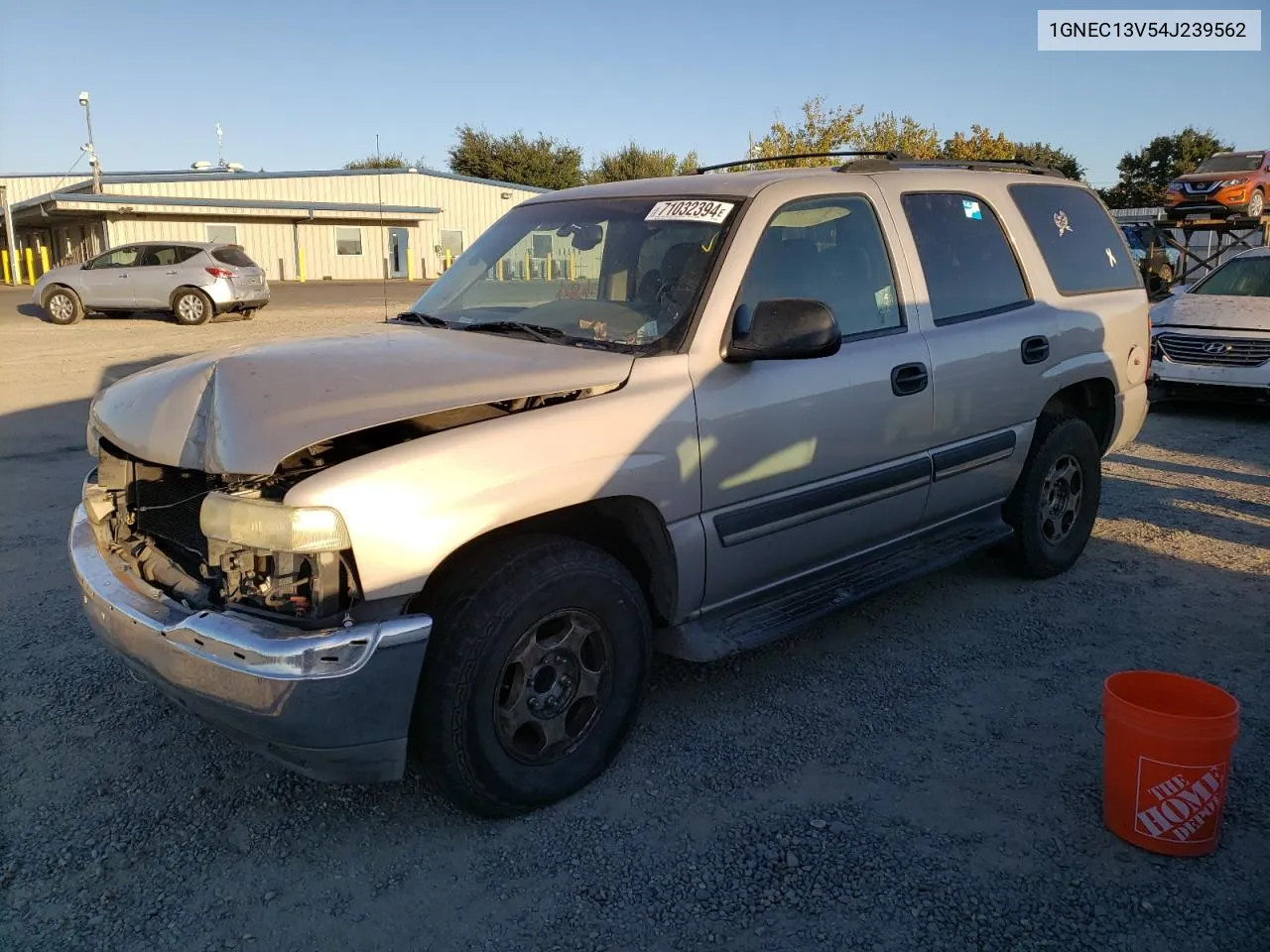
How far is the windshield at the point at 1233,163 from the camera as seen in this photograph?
20.5 metres

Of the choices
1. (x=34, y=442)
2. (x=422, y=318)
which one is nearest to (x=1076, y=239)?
(x=422, y=318)

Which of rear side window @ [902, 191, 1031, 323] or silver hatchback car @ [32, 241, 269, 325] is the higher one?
silver hatchback car @ [32, 241, 269, 325]

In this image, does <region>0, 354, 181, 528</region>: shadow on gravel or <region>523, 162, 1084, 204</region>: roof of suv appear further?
<region>0, 354, 181, 528</region>: shadow on gravel

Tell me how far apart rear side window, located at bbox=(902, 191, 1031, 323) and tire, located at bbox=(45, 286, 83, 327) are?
20478mm

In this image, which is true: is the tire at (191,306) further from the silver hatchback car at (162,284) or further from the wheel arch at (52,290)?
the wheel arch at (52,290)

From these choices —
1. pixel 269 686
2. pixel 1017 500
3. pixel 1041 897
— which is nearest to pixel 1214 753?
pixel 1041 897

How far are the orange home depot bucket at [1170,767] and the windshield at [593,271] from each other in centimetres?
182

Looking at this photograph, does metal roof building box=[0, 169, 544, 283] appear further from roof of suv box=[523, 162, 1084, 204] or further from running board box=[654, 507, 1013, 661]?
running board box=[654, 507, 1013, 661]

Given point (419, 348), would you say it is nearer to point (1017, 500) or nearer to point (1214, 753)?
point (1214, 753)

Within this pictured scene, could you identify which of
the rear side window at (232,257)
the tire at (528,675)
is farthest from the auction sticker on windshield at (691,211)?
the rear side window at (232,257)

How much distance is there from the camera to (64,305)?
66.0ft

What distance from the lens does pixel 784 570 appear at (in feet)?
12.1

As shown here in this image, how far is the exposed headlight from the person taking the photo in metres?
2.49

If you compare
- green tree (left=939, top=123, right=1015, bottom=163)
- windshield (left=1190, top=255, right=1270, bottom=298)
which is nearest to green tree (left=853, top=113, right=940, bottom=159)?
green tree (left=939, top=123, right=1015, bottom=163)
